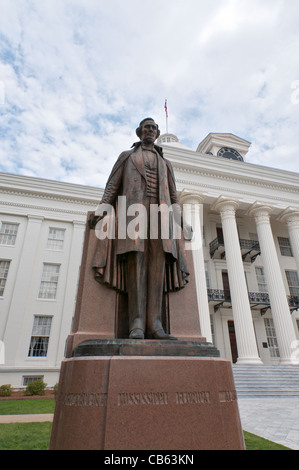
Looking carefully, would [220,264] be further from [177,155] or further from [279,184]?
[177,155]

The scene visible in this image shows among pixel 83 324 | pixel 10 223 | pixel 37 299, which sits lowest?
pixel 83 324

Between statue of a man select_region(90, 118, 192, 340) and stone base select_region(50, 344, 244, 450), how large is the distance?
1.85 feet

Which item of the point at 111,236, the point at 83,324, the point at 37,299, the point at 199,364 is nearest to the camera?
the point at 199,364

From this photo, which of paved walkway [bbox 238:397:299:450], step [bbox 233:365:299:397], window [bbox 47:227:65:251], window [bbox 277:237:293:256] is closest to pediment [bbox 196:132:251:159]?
window [bbox 277:237:293:256]

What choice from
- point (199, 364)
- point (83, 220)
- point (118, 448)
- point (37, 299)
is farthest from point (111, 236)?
point (83, 220)

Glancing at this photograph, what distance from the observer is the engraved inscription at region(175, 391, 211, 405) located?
2.27m

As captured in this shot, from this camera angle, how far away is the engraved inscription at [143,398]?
2.18 metres

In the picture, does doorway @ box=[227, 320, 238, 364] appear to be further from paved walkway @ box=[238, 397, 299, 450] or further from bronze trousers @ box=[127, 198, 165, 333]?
bronze trousers @ box=[127, 198, 165, 333]

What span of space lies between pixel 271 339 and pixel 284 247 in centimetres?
884

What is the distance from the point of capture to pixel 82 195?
22953 mm

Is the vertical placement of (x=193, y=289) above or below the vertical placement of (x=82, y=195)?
below

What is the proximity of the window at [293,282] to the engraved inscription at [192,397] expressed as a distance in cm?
2455
